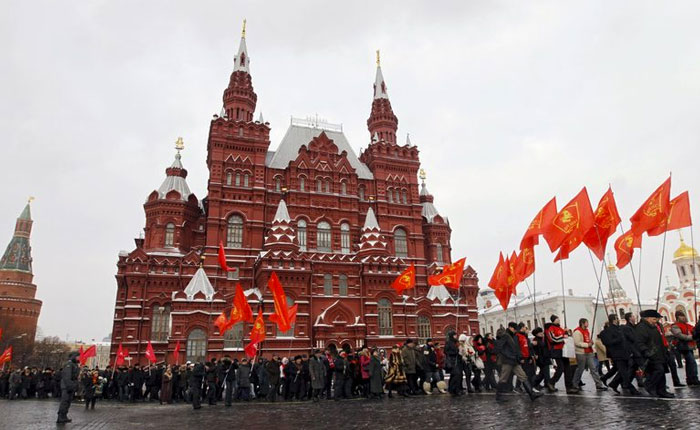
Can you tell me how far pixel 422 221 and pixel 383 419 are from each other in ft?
128

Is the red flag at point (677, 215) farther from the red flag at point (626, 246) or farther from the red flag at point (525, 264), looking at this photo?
the red flag at point (525, 264)

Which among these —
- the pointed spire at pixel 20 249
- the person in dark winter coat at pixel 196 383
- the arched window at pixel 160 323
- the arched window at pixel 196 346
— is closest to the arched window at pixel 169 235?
the arched window at pixel 160 323

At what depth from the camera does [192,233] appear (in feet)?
138

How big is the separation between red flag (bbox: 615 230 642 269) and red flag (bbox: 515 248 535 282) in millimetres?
3191

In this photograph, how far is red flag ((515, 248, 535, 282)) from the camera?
2011cm

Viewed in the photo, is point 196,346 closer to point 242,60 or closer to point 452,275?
point 452,275

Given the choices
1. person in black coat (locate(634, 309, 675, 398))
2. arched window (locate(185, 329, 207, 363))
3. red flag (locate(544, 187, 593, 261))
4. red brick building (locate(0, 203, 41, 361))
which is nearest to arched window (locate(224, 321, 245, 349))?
arched window (locate(185, 329, 207, 363))

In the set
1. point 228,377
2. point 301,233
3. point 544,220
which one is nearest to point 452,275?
point 544,220

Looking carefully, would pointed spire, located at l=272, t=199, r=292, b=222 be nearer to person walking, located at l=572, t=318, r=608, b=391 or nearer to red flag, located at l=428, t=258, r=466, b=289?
red flag, located at l=428, t=258, r=466, b=289

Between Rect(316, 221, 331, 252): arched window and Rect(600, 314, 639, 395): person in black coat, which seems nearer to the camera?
Rect(600, 314, 639, 395): person in black coat

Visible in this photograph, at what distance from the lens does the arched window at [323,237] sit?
4212 cm

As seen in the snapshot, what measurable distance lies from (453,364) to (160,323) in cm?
2828

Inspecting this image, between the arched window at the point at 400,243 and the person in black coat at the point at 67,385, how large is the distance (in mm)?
33630

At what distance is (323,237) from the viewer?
140ft
